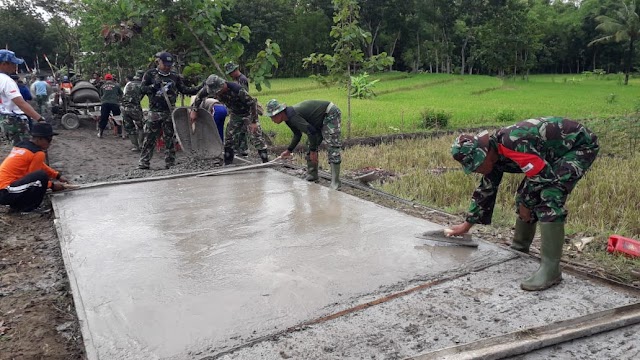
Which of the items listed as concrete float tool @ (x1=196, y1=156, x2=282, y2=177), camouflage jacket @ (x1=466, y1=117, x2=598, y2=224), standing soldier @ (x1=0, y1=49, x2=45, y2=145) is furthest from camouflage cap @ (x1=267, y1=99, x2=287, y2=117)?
camouflage jacket @ (x1=466, y1=117, x2=598, y2=224)

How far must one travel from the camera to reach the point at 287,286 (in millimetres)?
3033

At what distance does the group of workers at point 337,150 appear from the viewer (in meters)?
2.98

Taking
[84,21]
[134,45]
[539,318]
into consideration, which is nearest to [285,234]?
[539,318]

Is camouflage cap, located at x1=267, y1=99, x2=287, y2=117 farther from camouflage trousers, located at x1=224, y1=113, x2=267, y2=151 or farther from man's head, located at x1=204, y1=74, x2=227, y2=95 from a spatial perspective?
camouflage trousers, located at x1=224, y1=113, x2=267, y2=151

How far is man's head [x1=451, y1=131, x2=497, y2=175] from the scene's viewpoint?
3.08m

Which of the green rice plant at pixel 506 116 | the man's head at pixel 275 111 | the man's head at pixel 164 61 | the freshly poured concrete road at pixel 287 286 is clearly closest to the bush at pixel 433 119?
the green rice plant at pixel 506 116

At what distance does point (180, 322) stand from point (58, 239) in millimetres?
2142

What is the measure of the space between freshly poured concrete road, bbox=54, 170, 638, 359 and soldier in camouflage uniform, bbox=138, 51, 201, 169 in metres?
2.60

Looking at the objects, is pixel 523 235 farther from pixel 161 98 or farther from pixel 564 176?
pixel 161 98

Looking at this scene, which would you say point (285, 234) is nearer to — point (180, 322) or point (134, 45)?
point (180, 322)

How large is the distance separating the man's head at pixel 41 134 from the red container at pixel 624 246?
5179 millimetres

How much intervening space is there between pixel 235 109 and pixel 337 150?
197 cm

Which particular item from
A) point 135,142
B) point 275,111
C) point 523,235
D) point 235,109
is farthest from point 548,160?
point 135,142

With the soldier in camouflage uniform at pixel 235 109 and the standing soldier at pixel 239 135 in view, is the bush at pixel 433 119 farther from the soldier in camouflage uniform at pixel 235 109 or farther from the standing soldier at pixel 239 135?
the soldier in camouflage uniform at pixel 235 109
